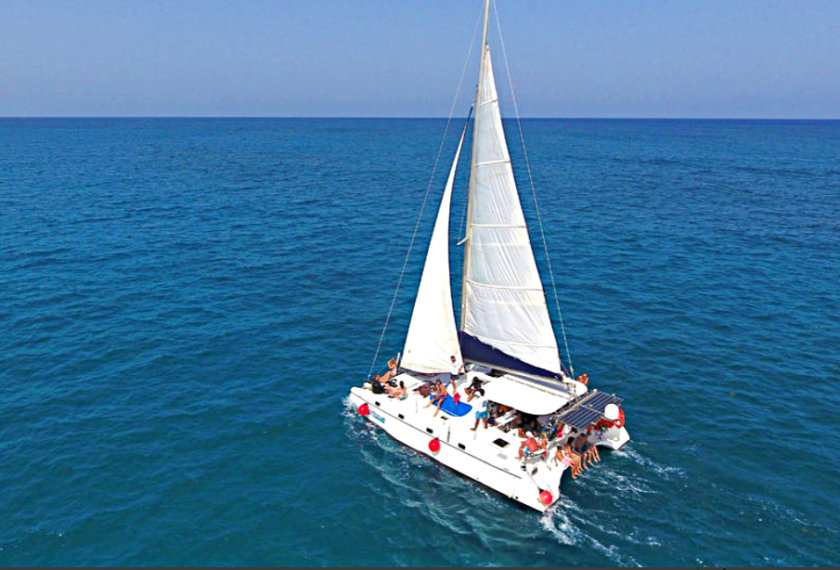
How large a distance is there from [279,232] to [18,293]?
26418 millimetres

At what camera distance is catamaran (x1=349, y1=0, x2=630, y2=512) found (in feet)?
78.2

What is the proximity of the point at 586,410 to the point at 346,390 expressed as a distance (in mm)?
13862

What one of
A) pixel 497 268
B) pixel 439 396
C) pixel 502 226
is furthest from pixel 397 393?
pixel 502 226

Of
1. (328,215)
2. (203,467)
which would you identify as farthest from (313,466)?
(328,215)

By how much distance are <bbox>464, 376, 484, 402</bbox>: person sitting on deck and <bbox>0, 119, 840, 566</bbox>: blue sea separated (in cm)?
421

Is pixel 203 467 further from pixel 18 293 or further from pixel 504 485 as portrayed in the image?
pixel 18 293

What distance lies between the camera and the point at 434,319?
1132 inches

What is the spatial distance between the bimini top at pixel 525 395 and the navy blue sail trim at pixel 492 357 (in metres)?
0.63

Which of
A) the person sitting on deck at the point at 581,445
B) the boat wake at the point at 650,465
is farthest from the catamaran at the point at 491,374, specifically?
the boat wake at the point at 650,465

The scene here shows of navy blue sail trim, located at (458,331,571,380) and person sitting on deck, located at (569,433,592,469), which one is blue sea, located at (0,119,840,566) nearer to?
person sitting on deck, located at (569,433,592,469)

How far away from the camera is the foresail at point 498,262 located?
24266 millimetres

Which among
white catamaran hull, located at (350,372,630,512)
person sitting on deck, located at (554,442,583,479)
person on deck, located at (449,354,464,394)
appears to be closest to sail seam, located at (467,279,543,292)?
person on deck, located at (449,354,464,394)

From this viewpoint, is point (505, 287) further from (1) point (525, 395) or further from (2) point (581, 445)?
(2) point (581, 445)

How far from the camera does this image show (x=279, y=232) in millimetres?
63031
